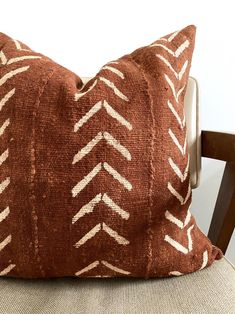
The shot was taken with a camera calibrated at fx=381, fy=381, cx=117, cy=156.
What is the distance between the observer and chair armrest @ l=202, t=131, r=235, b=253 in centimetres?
73

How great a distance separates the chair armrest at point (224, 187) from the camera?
0.73m

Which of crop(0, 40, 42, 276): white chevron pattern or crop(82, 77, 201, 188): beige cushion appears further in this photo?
crop(82, 77, 201, 188): beige cushion

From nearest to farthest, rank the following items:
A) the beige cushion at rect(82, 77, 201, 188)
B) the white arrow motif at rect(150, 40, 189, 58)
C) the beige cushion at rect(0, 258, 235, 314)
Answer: the beige cushion at rect(0, 258, 235, 314)
the white arrow motif at rect(150, 40, 189, 58)
the beige cushion at rect(82, 77, 201, 188)

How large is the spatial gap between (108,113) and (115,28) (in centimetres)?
43

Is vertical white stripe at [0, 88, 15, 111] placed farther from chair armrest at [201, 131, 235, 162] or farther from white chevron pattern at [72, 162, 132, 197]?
chair armrest at [201, 131, 235, 162]

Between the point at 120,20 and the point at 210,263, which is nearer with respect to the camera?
the point at 210,263

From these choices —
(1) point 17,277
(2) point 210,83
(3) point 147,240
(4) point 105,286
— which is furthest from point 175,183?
(2) point 210,83

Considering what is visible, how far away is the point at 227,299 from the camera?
0.57 m

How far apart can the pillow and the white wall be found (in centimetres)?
35

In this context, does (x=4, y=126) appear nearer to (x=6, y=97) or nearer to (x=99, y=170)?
(x=6, y=97)

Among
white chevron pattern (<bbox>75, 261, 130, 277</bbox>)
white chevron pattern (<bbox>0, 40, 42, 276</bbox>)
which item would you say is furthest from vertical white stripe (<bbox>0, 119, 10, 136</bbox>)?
white chevron pattern (<bbox>75, 261, 130, 277</bbox>)

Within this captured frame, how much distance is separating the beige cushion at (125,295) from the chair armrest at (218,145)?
0.21 metres

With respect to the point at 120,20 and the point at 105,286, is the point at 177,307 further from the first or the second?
the point at 120,20

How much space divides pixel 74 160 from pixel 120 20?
0.50m
